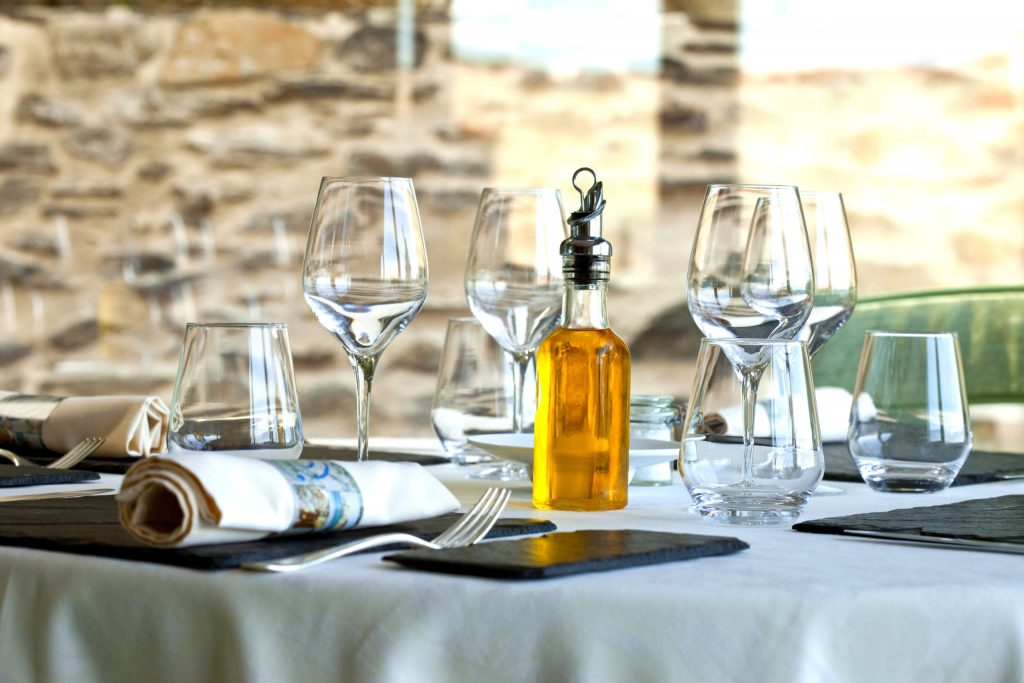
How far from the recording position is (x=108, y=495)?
104 cm

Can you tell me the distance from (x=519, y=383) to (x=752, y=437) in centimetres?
41

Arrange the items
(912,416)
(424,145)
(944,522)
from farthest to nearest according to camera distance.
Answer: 1. (424,145)
2. (912,416)
3. (944,522)

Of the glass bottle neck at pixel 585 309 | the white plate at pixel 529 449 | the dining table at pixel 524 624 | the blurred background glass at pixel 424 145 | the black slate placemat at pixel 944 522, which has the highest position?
the blurred background glass at pixel 424 145

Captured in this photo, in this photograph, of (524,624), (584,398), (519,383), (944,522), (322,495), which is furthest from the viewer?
(519,383)

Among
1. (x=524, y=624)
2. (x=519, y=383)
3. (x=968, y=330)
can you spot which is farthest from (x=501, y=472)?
(x=968, y=330)

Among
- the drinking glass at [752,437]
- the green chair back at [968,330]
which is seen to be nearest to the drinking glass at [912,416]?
the drinking glass at [752,437]

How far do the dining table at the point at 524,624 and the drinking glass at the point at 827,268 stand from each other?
1.84ft

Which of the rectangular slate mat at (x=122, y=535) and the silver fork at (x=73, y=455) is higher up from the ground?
the silver fork at (x=73, y=455)

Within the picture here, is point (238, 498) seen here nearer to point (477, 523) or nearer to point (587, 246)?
point (477, 523)

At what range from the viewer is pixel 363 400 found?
1.10 metres

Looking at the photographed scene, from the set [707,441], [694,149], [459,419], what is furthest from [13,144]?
[707,441]

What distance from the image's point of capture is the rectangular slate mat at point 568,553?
726 millimetres

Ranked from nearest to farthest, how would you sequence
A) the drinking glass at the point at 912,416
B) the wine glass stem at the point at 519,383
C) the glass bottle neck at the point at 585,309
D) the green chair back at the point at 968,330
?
the glass bottle neck at the point at 585,309, the drinking glass at the point at 912,416, the wine glass stem at the point at 519,383, the green chair back at the point at 968,330

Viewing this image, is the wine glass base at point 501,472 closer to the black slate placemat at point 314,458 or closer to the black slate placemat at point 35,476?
the black slate placemat at point 314,458
